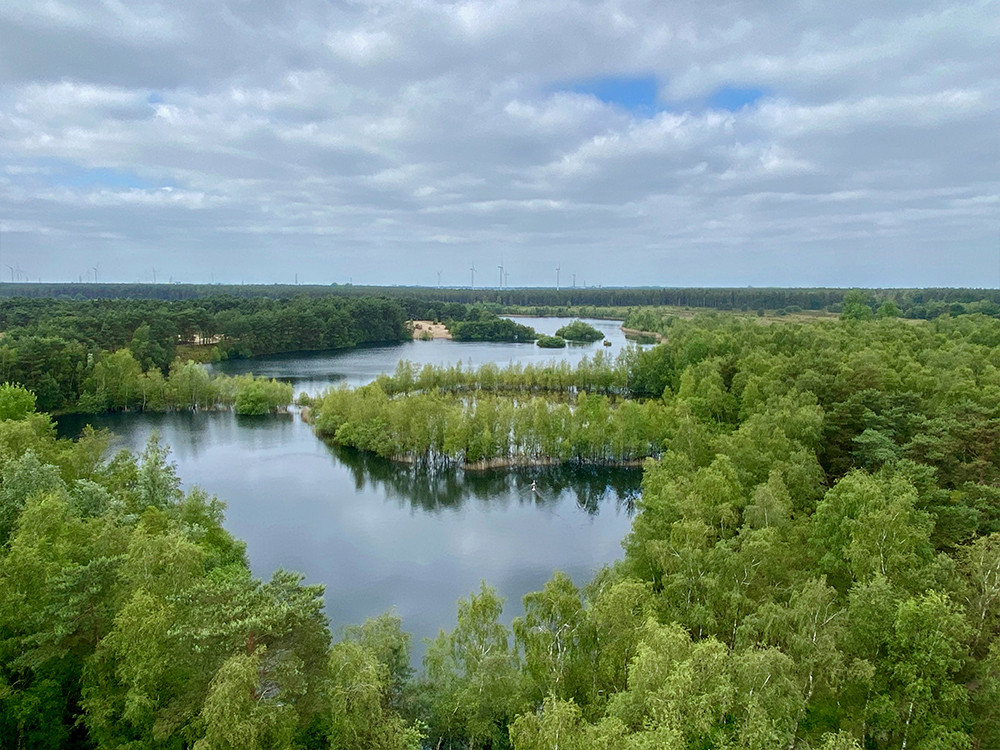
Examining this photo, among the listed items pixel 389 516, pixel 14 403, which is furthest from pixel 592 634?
pixel 14 403

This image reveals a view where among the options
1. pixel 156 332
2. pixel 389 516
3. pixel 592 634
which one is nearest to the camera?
pixel 592 634

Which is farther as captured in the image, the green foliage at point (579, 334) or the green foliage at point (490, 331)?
the green foliage at point (490, 331)

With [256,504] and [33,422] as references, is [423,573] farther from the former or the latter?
[33,422]

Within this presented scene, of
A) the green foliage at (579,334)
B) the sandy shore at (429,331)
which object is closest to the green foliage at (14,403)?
the sandy shore at (429,331)

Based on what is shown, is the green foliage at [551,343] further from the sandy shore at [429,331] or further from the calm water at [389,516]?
the calm water at [389,516]

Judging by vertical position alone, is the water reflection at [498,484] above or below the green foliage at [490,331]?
below

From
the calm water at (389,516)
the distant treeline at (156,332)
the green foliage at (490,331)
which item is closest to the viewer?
the calm water at (389,516)

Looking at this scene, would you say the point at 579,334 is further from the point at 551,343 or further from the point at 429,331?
the point at 429,331

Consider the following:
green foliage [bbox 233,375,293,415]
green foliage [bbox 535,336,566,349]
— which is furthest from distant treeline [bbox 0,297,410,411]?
green foliage [bbox 535,336,566,349]
